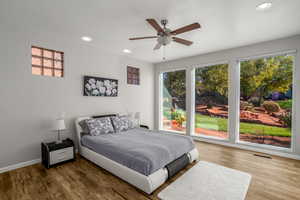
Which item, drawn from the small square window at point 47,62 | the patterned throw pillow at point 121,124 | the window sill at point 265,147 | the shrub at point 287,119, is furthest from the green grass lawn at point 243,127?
the small square window at point 47,62

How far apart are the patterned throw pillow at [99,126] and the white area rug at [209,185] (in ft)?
6.51

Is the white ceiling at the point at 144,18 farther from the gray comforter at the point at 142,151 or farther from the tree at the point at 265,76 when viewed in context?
the gray comforter at the point at 142,151

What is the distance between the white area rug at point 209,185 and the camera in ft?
6.46

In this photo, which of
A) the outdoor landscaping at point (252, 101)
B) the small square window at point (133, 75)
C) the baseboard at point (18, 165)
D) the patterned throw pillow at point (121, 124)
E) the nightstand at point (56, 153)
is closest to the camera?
the baseboard at point (18, 165)

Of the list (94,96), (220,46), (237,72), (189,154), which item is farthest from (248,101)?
(94,96)

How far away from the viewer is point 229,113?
413 cm

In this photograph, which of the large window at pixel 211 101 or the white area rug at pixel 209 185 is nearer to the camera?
the white area rug at pixel 209 185

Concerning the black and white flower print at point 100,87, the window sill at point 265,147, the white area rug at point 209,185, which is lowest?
the white area rug at point 209,185

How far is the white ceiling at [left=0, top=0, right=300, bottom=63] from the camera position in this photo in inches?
83.6

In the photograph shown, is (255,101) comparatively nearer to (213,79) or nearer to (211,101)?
(211,101)

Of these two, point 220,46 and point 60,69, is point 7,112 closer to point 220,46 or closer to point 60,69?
point 60,69

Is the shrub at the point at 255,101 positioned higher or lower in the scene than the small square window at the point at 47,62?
lower

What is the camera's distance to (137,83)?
17.0 feet

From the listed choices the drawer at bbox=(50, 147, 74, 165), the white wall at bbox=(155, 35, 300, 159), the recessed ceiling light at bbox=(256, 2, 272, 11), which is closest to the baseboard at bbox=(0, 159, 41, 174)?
the drawer at bbox=(50, 147, 74, 165)
